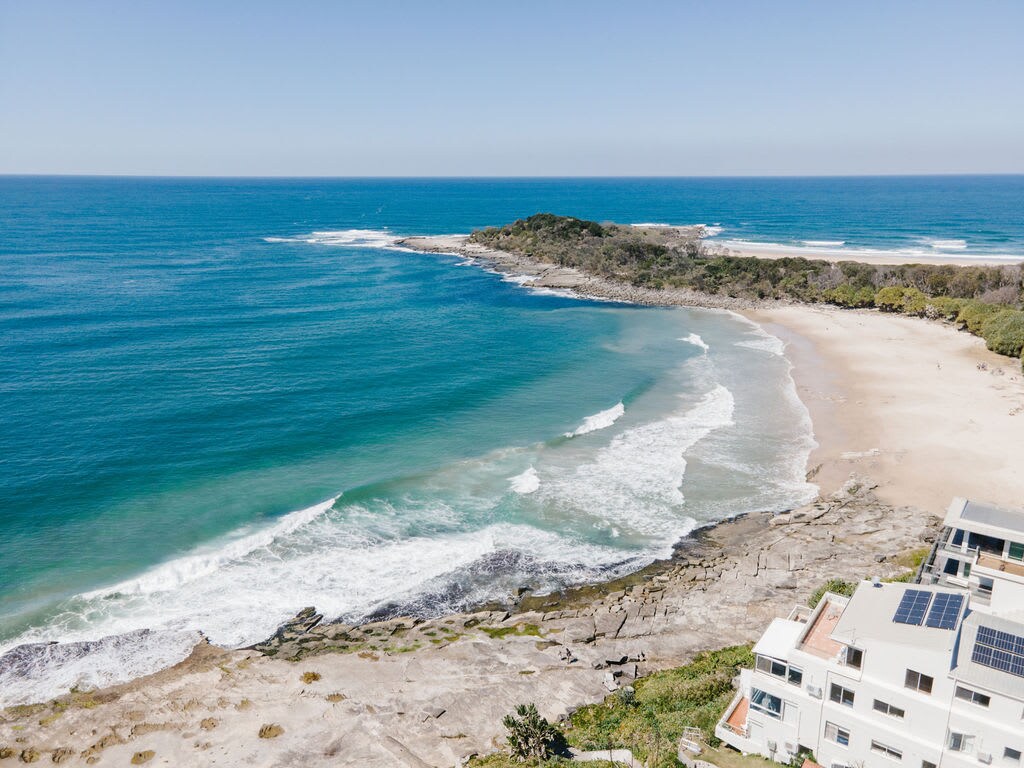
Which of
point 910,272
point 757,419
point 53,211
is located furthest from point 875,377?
point 53,211

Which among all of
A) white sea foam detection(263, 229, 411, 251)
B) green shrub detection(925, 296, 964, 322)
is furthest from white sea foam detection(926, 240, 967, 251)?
white sea foam detection(263, 229, 411, 251)

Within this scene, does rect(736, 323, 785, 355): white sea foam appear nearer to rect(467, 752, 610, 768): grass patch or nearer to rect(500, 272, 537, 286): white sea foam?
rect(500, 272, 537, 286): white sea foam

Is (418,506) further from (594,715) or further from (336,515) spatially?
(594,715)

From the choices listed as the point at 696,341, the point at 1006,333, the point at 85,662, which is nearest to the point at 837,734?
the point at 85,662

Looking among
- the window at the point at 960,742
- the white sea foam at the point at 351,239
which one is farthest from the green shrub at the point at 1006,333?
the white sea foam at the point at 351,239

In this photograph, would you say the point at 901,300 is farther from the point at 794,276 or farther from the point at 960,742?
the point at 960,742
